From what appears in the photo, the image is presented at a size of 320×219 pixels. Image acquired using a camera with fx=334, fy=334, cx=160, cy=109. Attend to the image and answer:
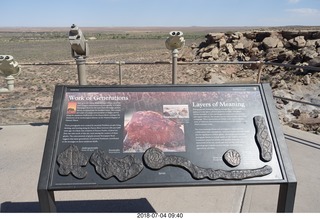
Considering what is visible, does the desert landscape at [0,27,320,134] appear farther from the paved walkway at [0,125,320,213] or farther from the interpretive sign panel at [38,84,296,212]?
the interpretive sign panel at [38,84,296,212]

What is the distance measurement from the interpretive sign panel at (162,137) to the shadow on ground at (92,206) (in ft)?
2.95

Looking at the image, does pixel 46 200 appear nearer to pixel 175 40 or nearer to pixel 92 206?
pixel 92 206

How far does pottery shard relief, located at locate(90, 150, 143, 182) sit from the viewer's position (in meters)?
2.45

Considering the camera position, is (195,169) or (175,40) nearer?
(195,169)

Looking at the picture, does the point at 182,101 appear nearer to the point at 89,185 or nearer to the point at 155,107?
the point at 155,107

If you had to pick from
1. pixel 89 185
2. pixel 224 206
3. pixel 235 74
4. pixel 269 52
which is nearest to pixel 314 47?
pixel 269 52

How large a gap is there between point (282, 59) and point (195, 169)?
17.8 metres

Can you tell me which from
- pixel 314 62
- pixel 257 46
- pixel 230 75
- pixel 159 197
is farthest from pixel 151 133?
pixel 257 46

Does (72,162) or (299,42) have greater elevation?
(72,162)

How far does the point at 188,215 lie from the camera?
119 inches

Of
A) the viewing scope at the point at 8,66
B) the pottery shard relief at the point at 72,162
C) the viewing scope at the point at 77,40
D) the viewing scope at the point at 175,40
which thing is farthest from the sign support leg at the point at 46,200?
the viewing scope at the point at 175,40

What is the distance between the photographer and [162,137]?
2.64m

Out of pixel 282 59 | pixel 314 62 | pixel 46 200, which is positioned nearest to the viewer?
pixel 46 200

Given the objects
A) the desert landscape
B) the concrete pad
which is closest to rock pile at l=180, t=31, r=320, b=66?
the desert landscape
